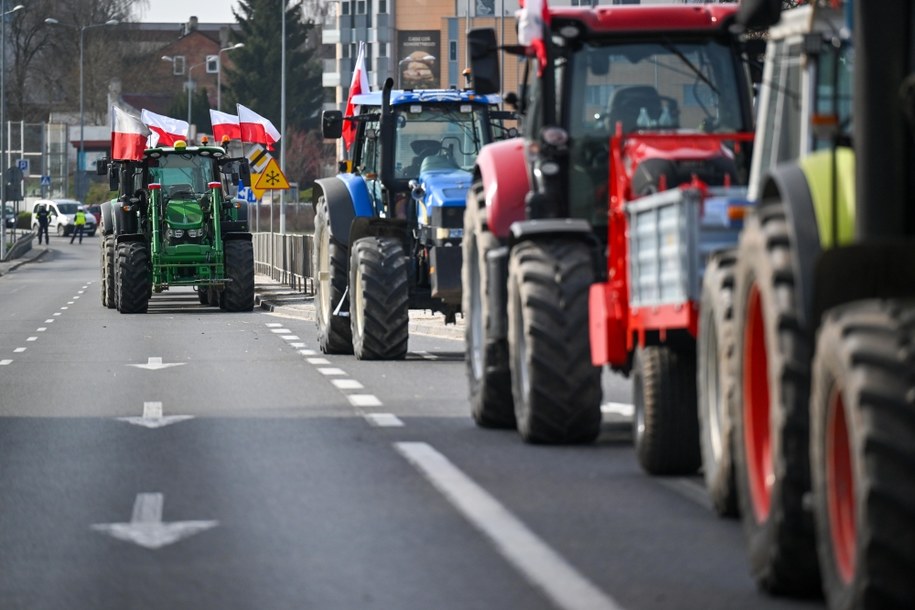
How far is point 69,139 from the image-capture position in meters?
145

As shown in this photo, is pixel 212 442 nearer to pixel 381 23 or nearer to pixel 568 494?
pixel 568 494

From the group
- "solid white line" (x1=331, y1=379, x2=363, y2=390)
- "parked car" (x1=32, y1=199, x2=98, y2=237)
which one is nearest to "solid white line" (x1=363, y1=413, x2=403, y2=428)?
"solid white line" (x1=331, y1=379, x2=363, y2=390)

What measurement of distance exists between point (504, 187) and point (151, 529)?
495cm

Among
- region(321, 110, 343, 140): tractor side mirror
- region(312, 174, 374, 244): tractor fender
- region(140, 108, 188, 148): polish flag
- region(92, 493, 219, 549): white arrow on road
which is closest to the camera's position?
region(92, 493, 219, 549): white arrow on road

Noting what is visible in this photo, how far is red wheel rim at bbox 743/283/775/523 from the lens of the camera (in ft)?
25.4

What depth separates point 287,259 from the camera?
4759cm

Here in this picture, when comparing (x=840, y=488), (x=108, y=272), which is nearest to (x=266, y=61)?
(x=108, y=272)

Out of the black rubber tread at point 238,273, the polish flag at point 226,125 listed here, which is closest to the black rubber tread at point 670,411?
the black rubber tread at point 238,273

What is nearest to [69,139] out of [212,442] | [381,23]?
[381,23]

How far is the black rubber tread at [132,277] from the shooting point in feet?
118

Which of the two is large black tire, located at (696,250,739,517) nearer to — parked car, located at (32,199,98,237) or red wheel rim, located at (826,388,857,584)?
red wheel rim, located at (826,388,857,584)

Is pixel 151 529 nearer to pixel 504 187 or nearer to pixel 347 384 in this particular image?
pixel 504 187

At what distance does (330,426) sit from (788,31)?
6.06m

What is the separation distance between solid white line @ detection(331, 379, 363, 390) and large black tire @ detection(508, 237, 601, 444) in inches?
215
